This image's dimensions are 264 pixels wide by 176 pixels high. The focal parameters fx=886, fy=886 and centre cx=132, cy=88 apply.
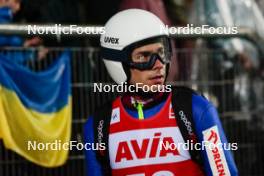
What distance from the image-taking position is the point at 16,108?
287 inches

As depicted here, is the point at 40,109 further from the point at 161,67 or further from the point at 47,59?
the point at 161,67

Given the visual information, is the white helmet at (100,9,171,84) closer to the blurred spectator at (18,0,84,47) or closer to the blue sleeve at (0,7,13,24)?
the blue sleeve at (0,7,13,24)

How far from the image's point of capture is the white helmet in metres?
5.47

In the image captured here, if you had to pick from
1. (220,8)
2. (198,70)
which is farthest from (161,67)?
(220,8)

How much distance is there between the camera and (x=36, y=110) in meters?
7.46

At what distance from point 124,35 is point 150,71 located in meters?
0.28

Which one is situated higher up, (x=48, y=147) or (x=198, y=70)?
(x=198, y=70)

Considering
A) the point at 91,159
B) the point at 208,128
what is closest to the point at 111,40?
the point at 91,159

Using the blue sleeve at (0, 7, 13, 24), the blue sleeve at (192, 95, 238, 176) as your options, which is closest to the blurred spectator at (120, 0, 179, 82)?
the blue sleeve at (0, 7, 13, 24)

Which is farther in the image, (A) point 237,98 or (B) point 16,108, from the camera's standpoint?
(A) point 237,98

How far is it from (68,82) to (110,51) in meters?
2.23

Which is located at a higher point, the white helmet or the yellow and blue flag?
the white helmet

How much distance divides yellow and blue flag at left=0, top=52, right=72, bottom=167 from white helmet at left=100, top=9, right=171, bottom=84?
184 cm

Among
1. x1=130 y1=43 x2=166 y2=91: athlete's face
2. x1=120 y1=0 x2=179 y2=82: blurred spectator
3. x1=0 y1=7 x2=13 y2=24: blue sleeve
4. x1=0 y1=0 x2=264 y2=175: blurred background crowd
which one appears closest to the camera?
x1=130 y1=43 x2=166 y2=91: athlete's face
